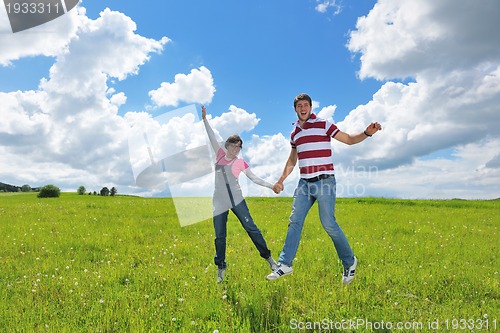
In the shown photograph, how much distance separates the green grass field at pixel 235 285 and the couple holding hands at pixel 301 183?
62 cm

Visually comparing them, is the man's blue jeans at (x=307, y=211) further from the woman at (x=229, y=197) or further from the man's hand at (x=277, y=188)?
the woman at (x=229, y=197)

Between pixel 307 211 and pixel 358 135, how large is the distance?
155cm

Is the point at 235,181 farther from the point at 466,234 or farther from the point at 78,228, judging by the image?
the point at 466,234

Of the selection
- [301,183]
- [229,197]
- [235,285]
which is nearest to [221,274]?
[235,285]

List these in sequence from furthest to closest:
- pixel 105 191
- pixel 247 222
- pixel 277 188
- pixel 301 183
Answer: pixel 105 191
pixel 247 222
pixel 277 188
pixel 301 183

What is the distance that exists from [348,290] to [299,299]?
105 centimetres

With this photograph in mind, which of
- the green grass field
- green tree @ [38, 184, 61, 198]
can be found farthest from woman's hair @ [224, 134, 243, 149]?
green tree @ [38, 184, 61, 198]

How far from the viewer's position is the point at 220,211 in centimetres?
652

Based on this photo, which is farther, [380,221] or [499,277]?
[380,221]

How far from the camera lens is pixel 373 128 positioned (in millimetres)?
6094

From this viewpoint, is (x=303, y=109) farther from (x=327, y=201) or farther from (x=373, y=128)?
(x=327, y=201)

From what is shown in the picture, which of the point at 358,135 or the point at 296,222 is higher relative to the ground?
the point at 358,135

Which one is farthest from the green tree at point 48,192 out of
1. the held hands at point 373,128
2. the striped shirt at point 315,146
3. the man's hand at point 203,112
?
the held hands at point 373,128

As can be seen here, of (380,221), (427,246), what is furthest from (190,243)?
(380,221)
